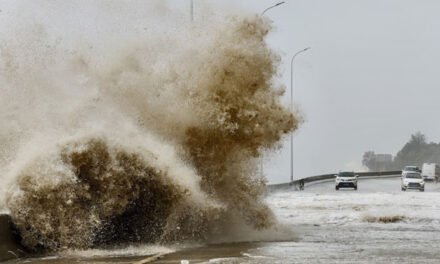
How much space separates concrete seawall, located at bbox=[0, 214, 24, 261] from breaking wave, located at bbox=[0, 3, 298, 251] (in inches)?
8.9

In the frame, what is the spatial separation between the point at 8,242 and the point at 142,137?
4.16 metres

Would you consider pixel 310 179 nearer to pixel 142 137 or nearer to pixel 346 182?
pixel 346 182

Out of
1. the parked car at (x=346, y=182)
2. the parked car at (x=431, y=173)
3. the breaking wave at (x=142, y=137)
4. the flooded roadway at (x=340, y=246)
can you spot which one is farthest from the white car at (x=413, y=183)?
the breaking wave at (x=142, y=137)

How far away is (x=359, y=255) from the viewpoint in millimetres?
15172

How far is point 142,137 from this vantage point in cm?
1877

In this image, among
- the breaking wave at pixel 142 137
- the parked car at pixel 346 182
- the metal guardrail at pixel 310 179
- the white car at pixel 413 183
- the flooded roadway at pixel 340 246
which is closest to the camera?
the flooded roadway at pixel 340 246

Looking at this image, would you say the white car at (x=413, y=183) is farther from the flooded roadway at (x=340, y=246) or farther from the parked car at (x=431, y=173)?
the flooded roadway at (x=340, y=246)

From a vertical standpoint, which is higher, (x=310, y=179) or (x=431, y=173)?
(x=431, y=173)

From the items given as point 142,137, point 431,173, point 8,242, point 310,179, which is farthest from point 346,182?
point 8,242

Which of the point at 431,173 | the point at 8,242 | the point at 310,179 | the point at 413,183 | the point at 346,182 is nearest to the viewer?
the point at 8,242

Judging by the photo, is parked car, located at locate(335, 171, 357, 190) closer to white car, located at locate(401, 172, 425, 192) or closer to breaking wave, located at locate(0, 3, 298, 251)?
white car, located at locate(401, 172, 425, 192)

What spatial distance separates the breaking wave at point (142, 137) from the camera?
652 inches

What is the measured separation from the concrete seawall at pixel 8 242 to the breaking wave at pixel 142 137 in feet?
0.74

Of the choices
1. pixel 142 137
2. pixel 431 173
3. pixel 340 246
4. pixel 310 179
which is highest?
pixel 431 173
